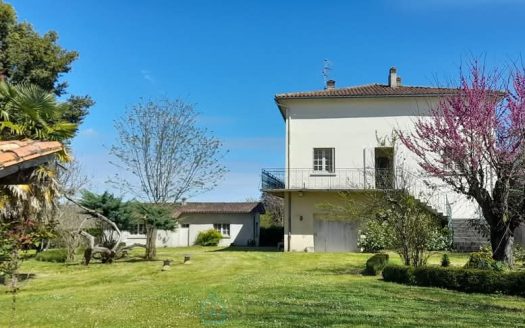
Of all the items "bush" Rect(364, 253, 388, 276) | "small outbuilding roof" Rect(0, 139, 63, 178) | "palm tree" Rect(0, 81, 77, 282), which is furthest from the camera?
"bush" Rect(364, 253, 388, 276)

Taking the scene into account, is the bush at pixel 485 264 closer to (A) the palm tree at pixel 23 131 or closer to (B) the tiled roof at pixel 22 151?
(A) the palm tree at pixel 23 131

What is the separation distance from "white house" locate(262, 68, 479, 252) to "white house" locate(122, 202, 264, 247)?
693 inches

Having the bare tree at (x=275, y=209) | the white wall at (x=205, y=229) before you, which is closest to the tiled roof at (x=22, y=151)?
the white wall at (x=205, y=229)

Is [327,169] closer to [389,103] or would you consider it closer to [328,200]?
[328,200]

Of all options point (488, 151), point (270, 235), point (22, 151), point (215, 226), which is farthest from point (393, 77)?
point (22, 151)

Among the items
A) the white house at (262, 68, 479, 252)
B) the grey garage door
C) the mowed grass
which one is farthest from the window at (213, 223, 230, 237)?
the mowed grass

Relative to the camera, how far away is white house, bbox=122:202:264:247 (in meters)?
45.5

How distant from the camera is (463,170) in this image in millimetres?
15352

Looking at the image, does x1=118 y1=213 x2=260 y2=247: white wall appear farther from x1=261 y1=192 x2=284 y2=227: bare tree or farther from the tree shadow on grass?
the tree shadow on grass

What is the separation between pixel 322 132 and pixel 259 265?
33.4ft

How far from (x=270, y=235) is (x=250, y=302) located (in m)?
33.9

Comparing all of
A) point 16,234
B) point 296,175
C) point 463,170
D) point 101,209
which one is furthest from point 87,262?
point 16,234

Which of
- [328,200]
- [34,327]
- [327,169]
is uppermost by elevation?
[327,169]

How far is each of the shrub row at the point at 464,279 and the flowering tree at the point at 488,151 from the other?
8.20 ft
